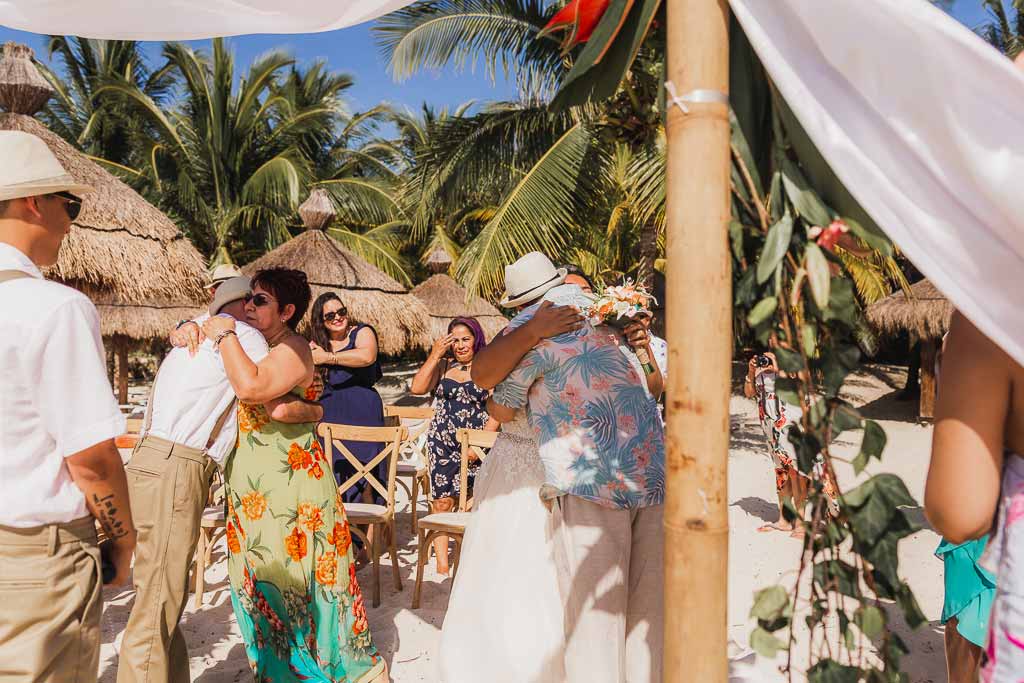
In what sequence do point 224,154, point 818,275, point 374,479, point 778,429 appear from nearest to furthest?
1. point 818,275
2. point 374,479
3. point 778,429
4. point 224,154

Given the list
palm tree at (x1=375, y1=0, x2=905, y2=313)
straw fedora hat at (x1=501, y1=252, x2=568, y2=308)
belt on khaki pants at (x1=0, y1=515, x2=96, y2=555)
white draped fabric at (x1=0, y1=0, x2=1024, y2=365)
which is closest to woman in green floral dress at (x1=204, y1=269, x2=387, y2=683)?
straw fedora hat at (x1=501, y1=252, x2=568, y2=308)

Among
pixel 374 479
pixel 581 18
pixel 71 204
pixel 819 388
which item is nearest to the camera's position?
pixel 819 388

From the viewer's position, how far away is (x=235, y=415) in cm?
305

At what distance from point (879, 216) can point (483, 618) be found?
2.66m

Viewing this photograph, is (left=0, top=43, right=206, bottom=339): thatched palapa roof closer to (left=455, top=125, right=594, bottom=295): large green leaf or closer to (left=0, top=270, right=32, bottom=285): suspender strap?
(left=455, top=125, right=594, bottom=295): large green leaf

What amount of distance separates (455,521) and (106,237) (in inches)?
174

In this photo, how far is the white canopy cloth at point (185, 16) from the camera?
6.46ft

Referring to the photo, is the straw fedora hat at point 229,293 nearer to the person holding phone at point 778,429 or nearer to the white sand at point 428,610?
the white sand at point 428,610

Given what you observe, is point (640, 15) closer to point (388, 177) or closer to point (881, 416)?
point (881, 416)

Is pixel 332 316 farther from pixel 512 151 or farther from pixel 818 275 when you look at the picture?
pixel 512 151

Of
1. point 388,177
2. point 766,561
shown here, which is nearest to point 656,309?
point 766,561

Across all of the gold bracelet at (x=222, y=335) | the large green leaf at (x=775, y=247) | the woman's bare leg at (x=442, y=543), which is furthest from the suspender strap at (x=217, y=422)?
the woman's bare leg at (x=442, y=543)

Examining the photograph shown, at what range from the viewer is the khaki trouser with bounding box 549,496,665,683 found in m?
2.53

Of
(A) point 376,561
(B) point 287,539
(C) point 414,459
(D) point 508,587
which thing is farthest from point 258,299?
(C) point 414,459
